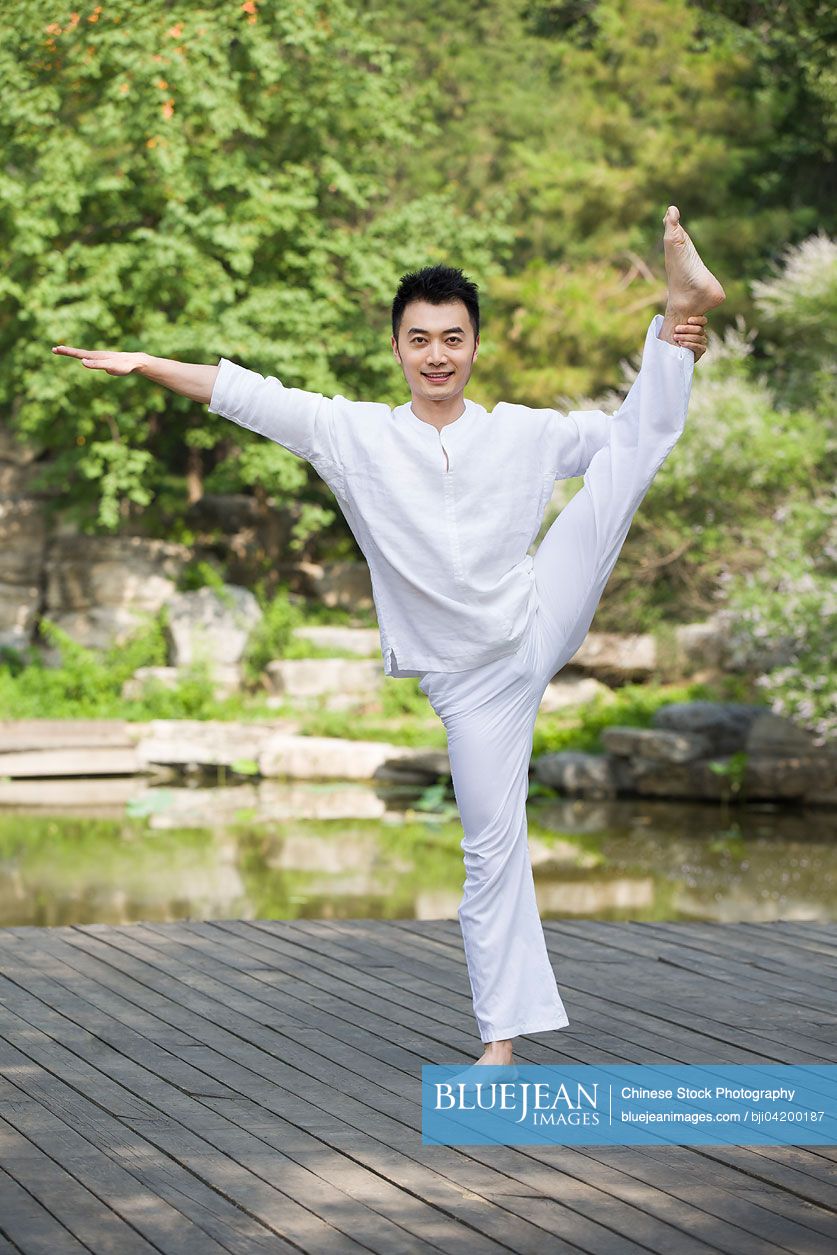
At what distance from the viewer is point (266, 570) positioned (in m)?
17.2

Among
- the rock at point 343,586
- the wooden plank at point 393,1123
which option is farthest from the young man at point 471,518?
the rock at point 343,586

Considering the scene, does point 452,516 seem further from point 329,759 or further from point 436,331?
point 329,759

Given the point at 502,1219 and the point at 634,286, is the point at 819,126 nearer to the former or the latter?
the point at 634,286

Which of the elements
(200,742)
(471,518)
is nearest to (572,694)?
(200,742)

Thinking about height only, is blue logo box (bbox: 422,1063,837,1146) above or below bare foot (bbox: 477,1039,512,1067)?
below

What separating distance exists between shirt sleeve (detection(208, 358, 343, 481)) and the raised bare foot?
72 cm

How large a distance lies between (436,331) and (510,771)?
0.91m

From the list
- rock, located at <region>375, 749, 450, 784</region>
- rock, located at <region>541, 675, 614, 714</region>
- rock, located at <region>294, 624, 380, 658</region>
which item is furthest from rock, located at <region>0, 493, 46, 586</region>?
rock, located at <region>541, 675, 614, 714</region>

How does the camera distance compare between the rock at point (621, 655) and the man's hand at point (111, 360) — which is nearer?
the man's hand at point (111, 360)

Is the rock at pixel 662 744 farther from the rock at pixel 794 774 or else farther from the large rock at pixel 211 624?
the large rock at pixel 211 624

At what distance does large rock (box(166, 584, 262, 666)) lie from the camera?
15.2m

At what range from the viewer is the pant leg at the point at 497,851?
3168 millimetres

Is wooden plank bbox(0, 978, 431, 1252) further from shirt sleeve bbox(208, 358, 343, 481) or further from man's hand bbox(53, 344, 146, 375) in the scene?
man's hand bbox(53, 344, 146, 375)

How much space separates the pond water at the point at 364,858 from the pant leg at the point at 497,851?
189 inches
